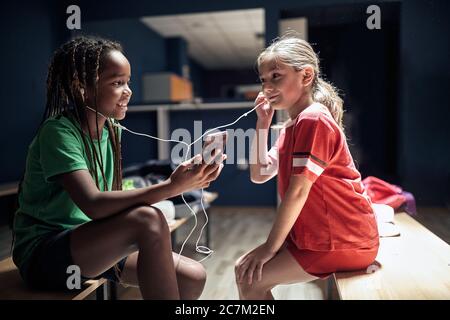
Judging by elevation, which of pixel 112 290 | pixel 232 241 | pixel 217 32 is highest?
pixel 217 32

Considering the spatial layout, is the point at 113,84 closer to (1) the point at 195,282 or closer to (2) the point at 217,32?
(1) the point at 195,282

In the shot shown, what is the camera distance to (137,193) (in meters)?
0.74

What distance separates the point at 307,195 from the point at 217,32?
578 cm

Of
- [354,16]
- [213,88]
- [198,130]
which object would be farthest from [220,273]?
[213,88]

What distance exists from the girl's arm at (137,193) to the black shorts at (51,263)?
105mm

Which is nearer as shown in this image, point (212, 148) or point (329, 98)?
point (212, 148)

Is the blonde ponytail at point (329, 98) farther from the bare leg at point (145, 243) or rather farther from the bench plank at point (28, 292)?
the bench plank at point (28, 292)

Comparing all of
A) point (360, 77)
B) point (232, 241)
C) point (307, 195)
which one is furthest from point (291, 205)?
point (232, 241)

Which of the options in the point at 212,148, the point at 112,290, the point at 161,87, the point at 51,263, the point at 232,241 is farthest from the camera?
the point at 161,87

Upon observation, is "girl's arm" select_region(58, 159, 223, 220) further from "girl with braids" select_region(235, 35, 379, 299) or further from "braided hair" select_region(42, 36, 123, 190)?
"girl with braids" select_region(235, 35, 379, 299)

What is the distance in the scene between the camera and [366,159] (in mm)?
1128

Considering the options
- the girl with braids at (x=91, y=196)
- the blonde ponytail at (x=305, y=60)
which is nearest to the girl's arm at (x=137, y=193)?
the girl with braids at (x=91, y=196)
